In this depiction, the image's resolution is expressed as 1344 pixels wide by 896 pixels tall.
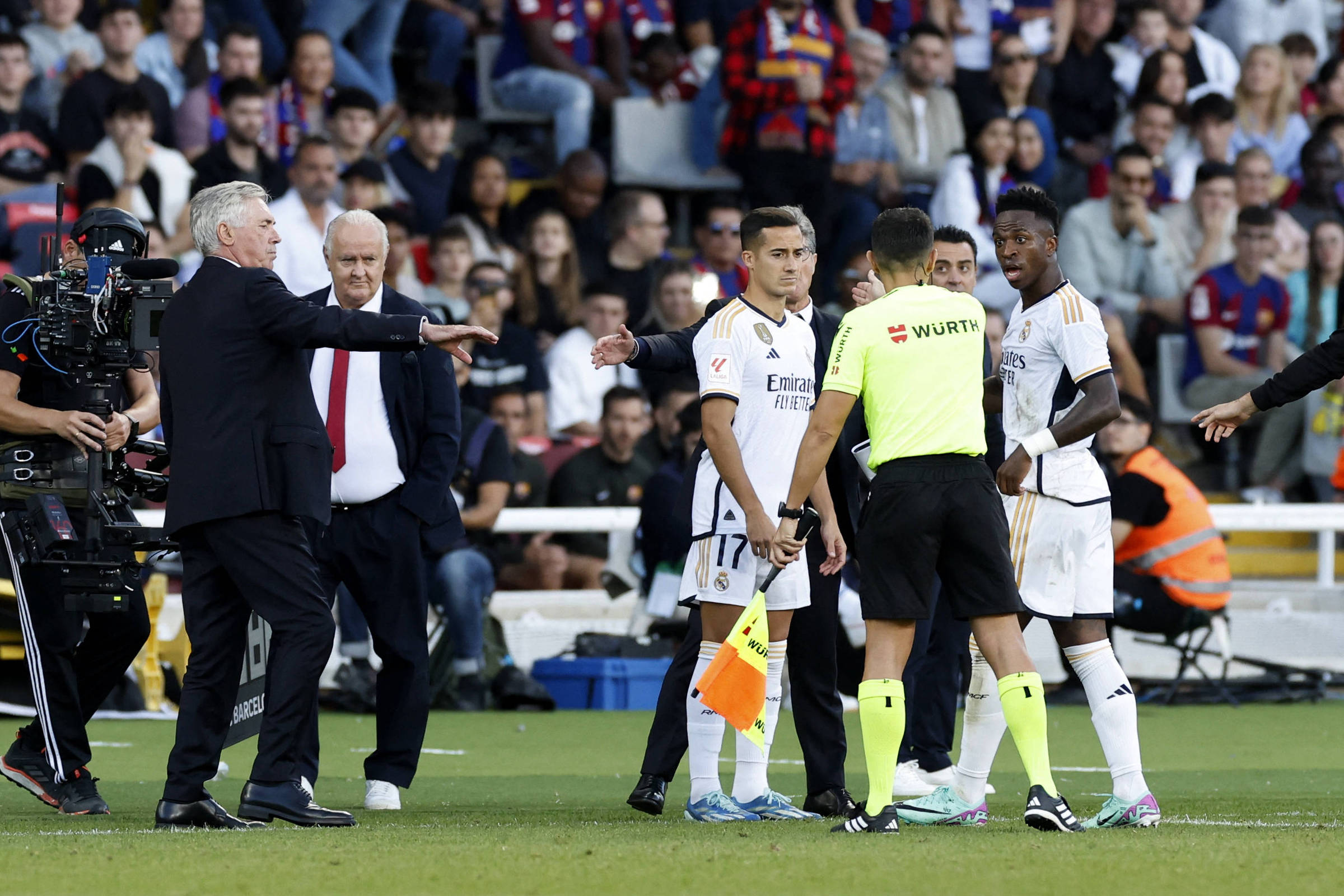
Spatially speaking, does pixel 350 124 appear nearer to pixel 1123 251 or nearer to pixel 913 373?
pixel 1123 251

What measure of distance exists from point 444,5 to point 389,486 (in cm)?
1037

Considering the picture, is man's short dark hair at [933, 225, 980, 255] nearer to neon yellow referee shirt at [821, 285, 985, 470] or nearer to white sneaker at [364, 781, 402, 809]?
neon yellow referee shirt at [821, 285, 985, 470]

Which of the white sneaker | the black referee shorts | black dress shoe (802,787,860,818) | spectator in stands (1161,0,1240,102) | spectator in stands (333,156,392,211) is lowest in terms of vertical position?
the white sneaker

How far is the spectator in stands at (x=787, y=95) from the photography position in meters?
16.1

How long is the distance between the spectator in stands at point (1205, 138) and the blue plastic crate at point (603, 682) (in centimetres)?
789

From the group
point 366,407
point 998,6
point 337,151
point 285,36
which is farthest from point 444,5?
point 366,407

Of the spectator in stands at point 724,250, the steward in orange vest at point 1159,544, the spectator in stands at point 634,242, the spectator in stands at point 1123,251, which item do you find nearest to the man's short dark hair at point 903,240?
the steward in orange vest at point 1159,544

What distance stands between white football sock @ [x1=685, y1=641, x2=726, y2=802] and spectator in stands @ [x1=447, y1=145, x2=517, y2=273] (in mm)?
8534

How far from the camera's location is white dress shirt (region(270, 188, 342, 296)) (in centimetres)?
1398

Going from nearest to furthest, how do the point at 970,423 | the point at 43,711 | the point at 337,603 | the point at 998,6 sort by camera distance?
the point at 970,423 → the point at 43,711 → the point at 337,603 → the point at 998,6

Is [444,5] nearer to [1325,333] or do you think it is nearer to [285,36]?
[285,36]

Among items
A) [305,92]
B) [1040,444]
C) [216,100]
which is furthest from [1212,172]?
[1040,444]

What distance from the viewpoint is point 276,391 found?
22.6ft

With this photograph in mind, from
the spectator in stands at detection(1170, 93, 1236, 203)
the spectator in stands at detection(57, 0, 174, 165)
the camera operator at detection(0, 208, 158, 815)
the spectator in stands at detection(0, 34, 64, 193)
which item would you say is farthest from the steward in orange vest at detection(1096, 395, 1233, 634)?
the spectator in stands at detection(0, 34, 64, 193)
